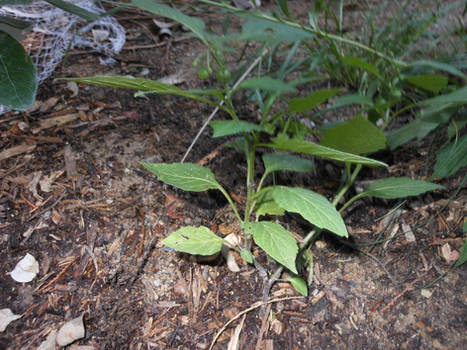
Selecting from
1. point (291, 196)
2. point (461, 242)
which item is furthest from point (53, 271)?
point (461, 242)

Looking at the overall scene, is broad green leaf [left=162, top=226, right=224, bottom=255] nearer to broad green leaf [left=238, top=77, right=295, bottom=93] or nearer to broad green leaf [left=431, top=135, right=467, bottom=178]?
broad green leaf [left=238, top=77, right=295, bottom=93]

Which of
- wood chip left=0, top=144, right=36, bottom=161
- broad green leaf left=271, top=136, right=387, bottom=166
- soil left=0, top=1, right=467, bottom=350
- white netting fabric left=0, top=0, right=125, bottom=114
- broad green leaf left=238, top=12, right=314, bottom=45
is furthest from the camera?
white netting fabric left=0, top=0, right=125, bottom=114

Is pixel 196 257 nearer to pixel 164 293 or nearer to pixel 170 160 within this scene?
pixel 164 293

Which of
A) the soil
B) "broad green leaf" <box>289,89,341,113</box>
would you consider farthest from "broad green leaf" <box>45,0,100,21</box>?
"broad green leaf" <box>289,89,341,113</box>

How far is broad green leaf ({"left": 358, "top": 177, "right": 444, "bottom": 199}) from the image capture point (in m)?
1.04

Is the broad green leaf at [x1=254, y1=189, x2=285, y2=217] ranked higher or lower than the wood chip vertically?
higher

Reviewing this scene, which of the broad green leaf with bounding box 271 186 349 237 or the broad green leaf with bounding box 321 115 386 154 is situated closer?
the broad green leaf with bounding box 271 186 349 237

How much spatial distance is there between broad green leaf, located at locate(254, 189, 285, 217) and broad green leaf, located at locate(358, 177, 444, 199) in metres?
0.33

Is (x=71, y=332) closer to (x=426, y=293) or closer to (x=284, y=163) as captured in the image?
(x=284, y=163)

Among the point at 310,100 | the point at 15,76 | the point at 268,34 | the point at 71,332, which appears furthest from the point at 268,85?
the point at 71,332

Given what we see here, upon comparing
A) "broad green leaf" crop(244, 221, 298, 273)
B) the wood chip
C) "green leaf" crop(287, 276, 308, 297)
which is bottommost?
"green leaf" crop(287, 276, 308, 297)

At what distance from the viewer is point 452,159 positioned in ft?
3.74

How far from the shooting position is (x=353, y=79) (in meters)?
1.65

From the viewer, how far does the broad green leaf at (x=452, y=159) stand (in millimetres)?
1119
